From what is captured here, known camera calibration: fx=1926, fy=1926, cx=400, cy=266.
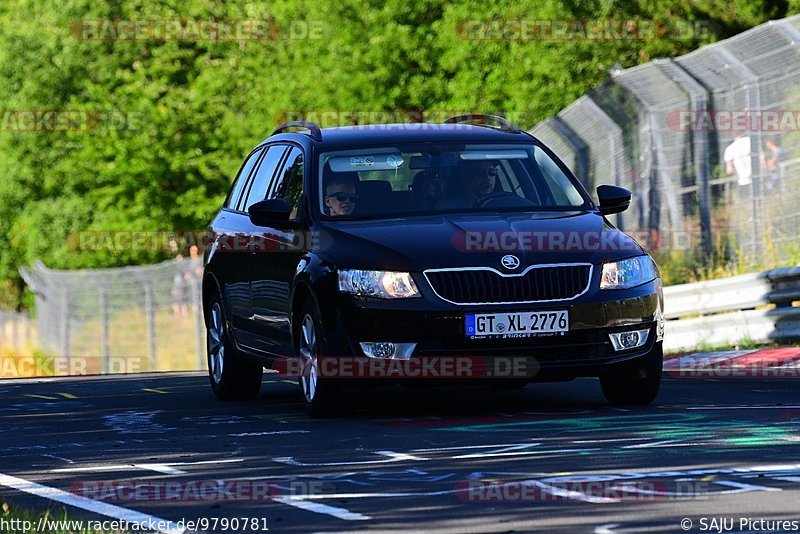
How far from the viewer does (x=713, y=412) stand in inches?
458

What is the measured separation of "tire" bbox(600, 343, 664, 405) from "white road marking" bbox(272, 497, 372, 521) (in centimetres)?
410

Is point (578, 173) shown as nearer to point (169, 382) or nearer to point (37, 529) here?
point (169, 382)

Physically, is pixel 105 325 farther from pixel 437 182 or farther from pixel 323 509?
pixel 323 509

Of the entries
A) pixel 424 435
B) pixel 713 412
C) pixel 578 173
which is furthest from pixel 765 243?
pixel 424 435

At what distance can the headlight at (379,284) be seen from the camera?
1134cm

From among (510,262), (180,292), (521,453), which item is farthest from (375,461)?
(180,292)

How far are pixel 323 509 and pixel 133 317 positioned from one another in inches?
971

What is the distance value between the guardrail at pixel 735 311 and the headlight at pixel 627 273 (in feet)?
18.1

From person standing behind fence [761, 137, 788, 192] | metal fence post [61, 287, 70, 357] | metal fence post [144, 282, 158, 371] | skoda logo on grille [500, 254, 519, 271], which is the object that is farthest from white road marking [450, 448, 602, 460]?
metal fence post [61, 287, 70, 357]

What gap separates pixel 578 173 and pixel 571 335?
11457 millimetres

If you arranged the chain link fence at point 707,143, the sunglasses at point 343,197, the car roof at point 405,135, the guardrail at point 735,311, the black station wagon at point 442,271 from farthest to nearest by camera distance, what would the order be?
the chain link fence at point 707,143 → the guardrail at point 735,311 → the car roof at point 405,135 → the sunglasses at point 343,197 → the black station wagon at point 442,271

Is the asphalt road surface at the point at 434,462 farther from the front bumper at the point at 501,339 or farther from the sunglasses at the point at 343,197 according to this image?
the sunglasses at the point at 343,197

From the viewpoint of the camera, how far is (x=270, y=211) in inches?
491

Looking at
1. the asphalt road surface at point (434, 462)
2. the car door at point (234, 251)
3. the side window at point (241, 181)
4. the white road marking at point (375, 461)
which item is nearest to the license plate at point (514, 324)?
the asphalt road surface at point (434, 462)
